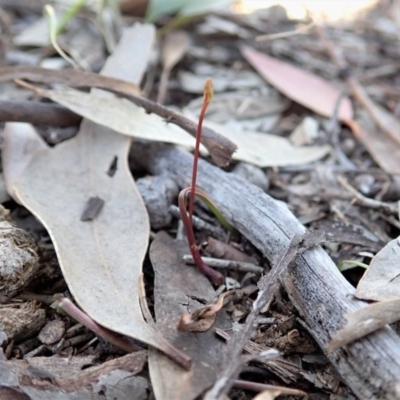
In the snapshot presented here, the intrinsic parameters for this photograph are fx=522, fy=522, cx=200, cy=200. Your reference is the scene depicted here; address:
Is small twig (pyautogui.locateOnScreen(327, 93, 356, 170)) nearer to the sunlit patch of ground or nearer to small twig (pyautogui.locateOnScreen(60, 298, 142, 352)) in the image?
the sunlit patch of ground

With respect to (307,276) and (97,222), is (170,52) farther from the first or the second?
(307,276)

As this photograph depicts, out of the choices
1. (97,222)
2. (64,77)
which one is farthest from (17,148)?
(97,222)

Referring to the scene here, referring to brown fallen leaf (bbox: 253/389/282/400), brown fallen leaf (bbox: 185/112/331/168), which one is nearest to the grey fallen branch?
brown fallen leaf (bbox: 185/112/331/168)

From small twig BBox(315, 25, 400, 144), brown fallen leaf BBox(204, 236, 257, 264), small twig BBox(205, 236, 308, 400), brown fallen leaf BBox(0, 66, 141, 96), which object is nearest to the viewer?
small twig BBox(205, 236, 308, 400)

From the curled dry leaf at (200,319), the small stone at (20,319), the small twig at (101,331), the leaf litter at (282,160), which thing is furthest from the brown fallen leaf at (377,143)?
the small stone at (20,319)

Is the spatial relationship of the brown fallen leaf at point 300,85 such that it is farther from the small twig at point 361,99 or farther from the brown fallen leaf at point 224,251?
the brown fallen leaf at point 224,251

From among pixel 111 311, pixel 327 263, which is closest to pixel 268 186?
pixel 327 263
